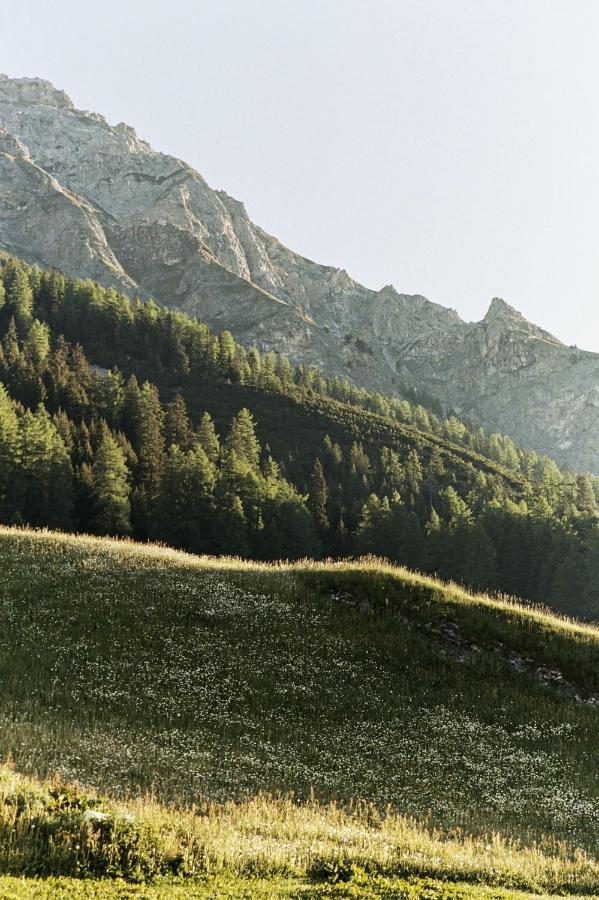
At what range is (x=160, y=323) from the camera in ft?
610

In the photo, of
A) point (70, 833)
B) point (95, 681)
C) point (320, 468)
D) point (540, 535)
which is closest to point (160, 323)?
point (320, 468)

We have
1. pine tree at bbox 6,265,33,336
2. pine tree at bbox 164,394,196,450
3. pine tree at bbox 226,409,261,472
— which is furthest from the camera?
pine tree at bbox 6,265,33,336

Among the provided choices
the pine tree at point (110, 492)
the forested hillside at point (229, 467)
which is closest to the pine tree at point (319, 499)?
the forested hillside at point (229, 467)

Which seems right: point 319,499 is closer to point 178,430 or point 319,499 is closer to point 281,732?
point 178,430

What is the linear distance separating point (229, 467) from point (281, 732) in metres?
79.8

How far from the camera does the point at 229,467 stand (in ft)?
323

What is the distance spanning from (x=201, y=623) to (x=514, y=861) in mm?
17924

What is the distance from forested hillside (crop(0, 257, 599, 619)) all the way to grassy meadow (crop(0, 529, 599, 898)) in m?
54.4

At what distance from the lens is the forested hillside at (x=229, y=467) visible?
88.5 meters

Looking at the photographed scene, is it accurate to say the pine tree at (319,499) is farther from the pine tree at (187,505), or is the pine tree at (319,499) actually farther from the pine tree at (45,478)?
the pine tree at (45,478)

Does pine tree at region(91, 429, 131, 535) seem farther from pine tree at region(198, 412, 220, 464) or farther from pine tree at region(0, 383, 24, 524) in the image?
pine tree at region(198, 412, 220, 464)

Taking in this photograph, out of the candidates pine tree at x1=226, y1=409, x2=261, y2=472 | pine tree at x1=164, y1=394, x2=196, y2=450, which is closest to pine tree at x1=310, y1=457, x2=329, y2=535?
pine tree at x1=226, y1=409, x2=261, y2=472

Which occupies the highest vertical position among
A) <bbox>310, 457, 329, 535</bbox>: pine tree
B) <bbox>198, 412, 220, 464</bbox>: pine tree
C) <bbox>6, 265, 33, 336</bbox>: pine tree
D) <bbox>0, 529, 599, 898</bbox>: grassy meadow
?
<bbox>6, 265, 33, 336</bbox>: pine tree

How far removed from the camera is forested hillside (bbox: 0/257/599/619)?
88.5 meters
